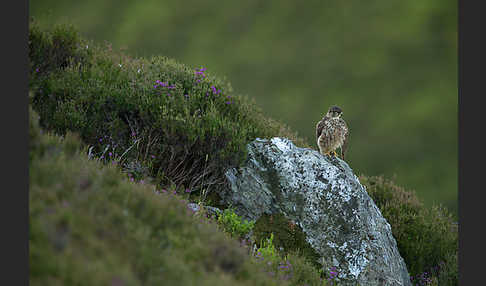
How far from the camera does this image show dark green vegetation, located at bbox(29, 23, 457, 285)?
137 inches

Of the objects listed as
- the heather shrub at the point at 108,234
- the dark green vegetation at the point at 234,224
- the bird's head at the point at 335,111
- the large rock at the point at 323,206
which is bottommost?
the heather shrub at the point at 108,234

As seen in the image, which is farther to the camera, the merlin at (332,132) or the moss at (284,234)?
the merlin at (332,132)

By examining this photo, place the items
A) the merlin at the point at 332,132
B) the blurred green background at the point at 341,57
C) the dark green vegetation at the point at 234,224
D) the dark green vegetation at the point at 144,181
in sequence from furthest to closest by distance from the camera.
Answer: the blurred green background at the point at 341,57
the merlin at the point at 332,132
the dark green vegetation at the point at 234,224
the dark green vegetation at the point at 144,181

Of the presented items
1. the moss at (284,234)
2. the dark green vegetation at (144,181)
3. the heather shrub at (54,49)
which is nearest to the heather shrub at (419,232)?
the dark green vegetation at (144,181)

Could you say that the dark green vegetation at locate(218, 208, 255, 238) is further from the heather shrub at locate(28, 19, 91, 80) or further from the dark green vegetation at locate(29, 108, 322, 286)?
the heather shrub at locate(28, 19, 91, 80)

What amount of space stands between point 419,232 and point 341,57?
41525mm

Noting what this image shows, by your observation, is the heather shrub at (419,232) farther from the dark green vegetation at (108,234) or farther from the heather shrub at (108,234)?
the heather shrub at (108,234)

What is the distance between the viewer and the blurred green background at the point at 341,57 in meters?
35.1

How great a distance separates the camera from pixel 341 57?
157 feet

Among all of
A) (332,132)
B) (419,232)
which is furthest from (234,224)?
(419,232)

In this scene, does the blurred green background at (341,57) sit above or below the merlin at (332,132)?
above

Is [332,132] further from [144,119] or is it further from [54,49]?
[54,49]

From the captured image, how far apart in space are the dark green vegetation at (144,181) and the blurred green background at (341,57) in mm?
23685

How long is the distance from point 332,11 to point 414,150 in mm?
27824
